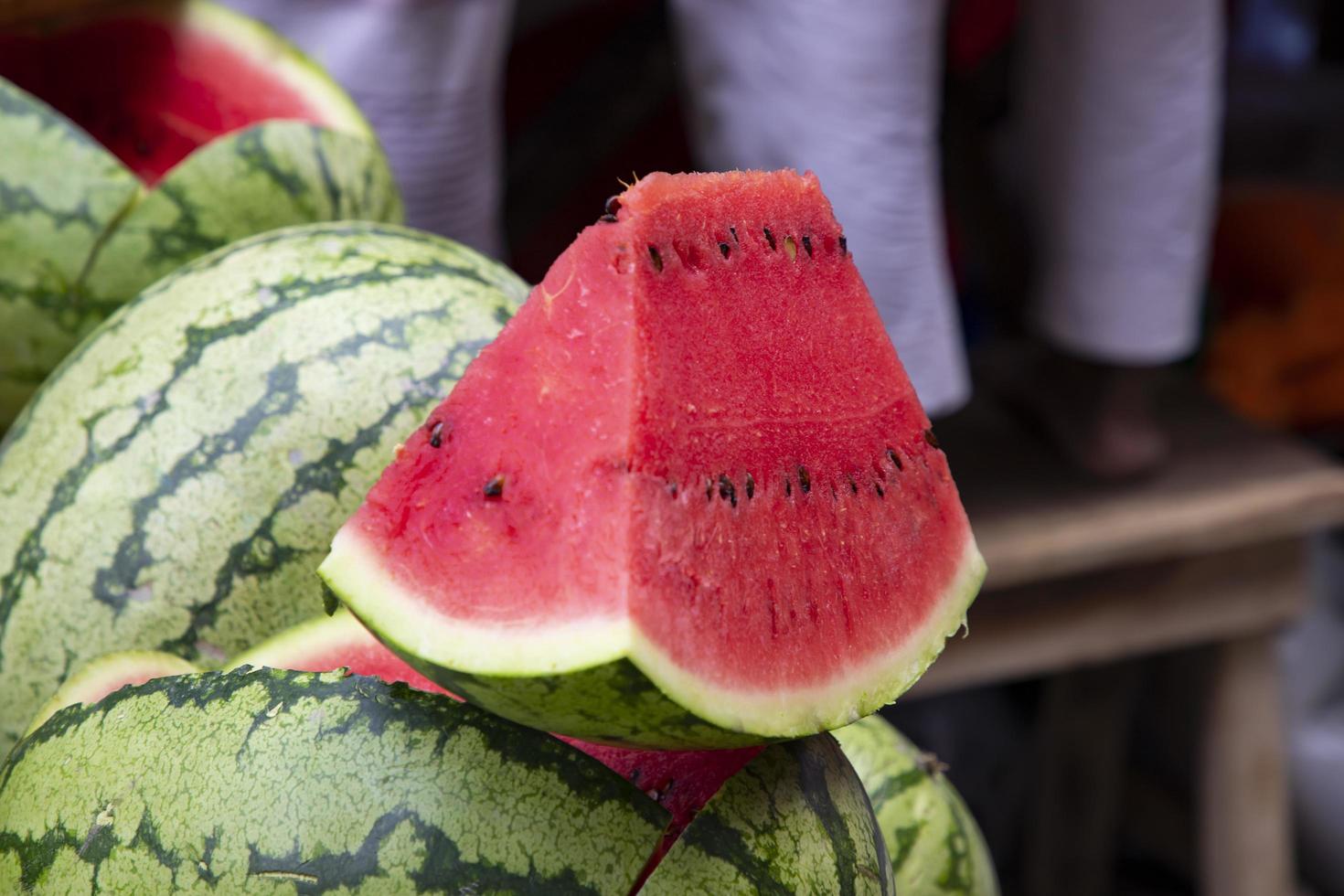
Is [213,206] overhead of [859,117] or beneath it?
overhead

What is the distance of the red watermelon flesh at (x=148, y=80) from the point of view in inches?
48.3

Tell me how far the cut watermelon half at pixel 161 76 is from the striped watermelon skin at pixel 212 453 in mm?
399

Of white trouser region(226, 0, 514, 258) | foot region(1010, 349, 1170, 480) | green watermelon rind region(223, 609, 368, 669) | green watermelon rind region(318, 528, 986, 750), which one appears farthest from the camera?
foot region(1010, 349, 1170, 480)

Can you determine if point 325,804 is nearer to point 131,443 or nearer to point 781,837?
point 781,837

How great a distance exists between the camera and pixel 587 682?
51cm

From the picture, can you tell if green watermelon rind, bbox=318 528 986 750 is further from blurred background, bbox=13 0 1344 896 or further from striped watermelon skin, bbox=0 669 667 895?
blurred background, bbox=13 0 1344 896

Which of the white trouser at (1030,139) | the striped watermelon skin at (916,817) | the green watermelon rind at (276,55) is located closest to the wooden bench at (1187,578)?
the white trouser at (1030,139)

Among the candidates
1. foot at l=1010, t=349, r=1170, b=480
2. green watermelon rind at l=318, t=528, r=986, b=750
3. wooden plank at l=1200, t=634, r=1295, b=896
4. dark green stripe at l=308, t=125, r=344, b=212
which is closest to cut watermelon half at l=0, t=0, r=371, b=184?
dark green stripe at l=308, t=125, r=344, b=212

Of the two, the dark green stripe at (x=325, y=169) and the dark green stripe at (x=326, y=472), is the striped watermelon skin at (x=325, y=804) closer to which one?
the dark green stripe at (x=326, y=472)

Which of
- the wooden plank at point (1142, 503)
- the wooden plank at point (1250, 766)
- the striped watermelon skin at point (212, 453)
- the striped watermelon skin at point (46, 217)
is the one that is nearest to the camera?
the striped watermelon skin at point (212, 453)

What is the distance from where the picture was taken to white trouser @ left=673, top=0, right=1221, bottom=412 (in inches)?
71.1

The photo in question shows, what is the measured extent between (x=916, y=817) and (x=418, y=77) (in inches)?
45.4

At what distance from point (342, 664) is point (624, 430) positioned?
23 centimetres

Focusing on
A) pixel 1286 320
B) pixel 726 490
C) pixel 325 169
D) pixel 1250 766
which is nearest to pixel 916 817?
pixel 726 490
